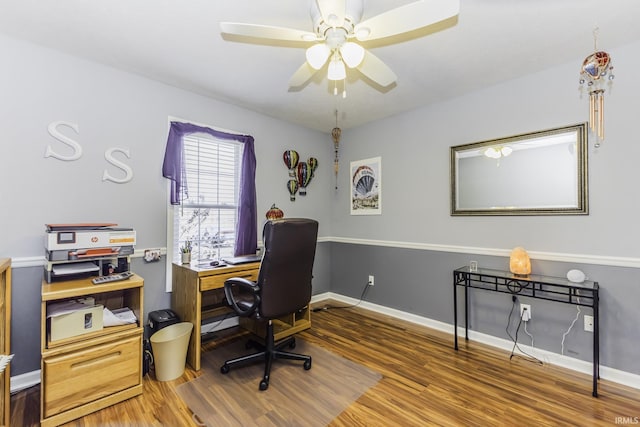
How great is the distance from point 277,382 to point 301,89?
2.47m

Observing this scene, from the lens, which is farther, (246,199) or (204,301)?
(246,199)

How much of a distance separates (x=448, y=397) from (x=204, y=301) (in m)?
2.20

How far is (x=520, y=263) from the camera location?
90.7 inches

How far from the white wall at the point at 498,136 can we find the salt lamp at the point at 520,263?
0.15 m

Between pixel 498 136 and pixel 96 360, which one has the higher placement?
pixel 498 136

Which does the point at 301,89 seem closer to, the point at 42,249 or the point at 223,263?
the point at 223,263

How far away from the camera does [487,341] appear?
104 inches

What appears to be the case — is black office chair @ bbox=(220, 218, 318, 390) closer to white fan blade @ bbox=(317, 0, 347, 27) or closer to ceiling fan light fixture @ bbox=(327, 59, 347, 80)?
ceiling fan light fixture @ bbox=(327, 59, 347, 80)

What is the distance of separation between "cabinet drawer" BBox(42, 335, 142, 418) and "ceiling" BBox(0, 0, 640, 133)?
203 cm

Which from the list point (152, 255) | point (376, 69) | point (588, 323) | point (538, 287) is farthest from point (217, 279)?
point (588, 323)

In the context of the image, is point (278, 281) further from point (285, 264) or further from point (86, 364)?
point (86, 364)

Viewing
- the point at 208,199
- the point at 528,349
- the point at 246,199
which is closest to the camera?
the point at 528,349

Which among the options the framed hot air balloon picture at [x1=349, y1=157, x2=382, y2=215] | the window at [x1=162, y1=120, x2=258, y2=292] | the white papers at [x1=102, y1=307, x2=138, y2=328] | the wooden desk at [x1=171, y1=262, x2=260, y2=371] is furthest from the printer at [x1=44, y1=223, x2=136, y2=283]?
the framed hot air balloon picture at [x1=349, y1=157, x2=382, y2=215]

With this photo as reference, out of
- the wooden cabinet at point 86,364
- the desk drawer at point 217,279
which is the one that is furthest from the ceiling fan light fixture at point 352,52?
the wooden cabinet at point 86,364
